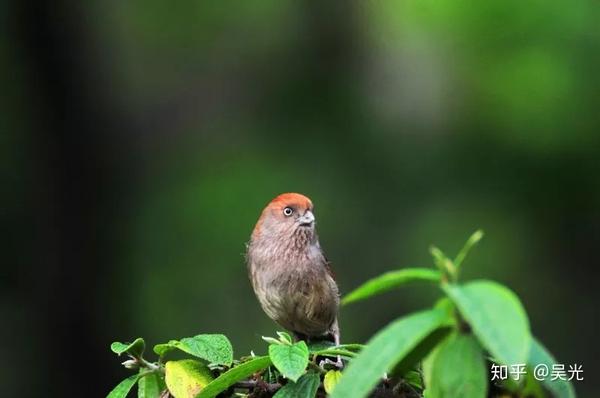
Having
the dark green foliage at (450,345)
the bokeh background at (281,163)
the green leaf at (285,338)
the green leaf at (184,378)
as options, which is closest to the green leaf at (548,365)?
the dark green foliage at (450,345)

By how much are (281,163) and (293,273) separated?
741 cm

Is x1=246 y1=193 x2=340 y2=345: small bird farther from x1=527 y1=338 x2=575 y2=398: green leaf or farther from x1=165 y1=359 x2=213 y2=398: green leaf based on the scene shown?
x1=527 y1=338 x2=575 y2=398: green leaf

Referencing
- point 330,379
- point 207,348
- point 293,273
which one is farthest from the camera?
point 293,273

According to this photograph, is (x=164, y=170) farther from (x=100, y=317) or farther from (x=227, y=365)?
(x=227, y=365)

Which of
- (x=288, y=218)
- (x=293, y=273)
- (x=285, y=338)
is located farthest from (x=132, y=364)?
(x=288, y=218)

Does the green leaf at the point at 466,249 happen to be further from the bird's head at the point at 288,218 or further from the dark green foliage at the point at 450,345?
the bird's head at the point at 288,218

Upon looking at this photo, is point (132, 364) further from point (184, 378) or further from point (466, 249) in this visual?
point (466, 249)

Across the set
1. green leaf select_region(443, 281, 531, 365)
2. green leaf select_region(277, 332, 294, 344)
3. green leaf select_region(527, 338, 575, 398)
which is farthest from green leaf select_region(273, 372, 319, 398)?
green leaf select_region(443, 281, 531, 365)

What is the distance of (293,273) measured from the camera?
534 centimetres

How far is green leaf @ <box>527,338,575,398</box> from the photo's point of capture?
168 cm

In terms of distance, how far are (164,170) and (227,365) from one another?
11.1 metres

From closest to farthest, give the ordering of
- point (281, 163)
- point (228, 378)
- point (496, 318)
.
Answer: point (496, 318), point (228, 378), point (281, 163)

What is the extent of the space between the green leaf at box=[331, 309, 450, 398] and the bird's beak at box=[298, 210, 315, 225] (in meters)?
3.88

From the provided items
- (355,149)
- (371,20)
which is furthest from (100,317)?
(371,20)
